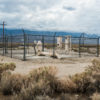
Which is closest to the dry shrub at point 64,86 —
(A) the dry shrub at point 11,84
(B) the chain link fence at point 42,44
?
(A) the dry shrub at point 11,84

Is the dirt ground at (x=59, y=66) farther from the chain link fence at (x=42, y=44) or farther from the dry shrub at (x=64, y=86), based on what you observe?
the dry shrub at (x=64, y=86)

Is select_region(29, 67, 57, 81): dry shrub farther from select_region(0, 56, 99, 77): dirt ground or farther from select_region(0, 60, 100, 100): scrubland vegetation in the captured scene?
select_region(0, 56, 99, 77): dirt ground

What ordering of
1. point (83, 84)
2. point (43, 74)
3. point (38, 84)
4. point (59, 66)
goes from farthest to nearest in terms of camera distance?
point (59, 66) < point (43, 74) < point (83, 84) < point (38, 84)

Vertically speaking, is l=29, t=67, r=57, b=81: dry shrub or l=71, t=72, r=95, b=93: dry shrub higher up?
l=29, t=67, r=57, b=81: dry shrub

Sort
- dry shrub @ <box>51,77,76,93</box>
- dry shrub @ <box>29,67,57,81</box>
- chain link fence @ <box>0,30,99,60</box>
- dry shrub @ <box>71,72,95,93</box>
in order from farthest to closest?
chain link fence @ <box>0,30,99,60</box> < dry shrub @ <box>29,67,57,81</box> < dry shrub @ <box>71,72,95,93</box> < dry shrub @ <box>51,77,76,93</box>

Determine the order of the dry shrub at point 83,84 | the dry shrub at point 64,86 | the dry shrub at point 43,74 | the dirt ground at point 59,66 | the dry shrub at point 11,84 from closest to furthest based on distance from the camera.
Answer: the dry shrub at point 11,84, the dry shrub at point 64,86, the dry shrub at point 83,84, the dry shrub at point 43,74, the dirt ground at point 59,66

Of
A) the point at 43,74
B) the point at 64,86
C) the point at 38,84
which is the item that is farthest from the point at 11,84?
the point at 64,86

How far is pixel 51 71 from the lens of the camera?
10.5 metres

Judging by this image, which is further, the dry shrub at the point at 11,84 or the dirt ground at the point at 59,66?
the dirt ground at the point at 59,66

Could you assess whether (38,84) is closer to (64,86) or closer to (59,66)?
(64,86)

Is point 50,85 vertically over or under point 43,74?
under

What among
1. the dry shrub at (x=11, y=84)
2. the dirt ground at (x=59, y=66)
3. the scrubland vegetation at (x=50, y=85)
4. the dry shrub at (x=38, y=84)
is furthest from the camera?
the dirt ground at (x=59, y=66)

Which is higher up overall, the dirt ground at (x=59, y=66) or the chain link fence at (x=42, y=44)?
the chain link fence at (x=42, y=44)

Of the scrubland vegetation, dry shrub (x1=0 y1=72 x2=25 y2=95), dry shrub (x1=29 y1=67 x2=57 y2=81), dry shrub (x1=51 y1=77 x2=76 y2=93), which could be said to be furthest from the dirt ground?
dry shrub (x1=0 y1=72 x2=25 y2=95)
